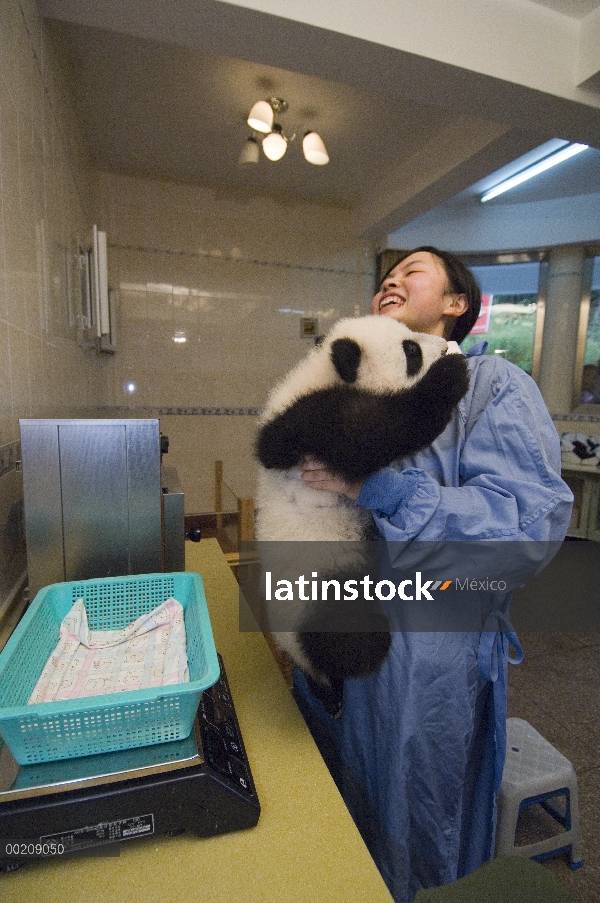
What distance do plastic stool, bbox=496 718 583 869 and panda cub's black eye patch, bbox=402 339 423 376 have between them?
4.02ft

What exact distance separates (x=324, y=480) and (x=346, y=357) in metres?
0.21

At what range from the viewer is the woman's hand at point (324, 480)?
777 millimetres

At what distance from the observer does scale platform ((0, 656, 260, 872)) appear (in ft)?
1.75

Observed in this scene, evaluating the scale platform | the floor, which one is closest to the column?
the floor

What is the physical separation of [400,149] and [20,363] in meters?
2.89

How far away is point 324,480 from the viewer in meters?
0.79

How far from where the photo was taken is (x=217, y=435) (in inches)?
153

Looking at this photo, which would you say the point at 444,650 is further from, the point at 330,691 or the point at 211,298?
the point at 211,298

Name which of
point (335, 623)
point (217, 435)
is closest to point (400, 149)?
point (217, 435)

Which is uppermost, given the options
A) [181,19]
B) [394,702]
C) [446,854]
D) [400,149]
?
[400,149]

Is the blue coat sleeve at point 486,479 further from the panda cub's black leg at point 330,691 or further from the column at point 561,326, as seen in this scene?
the column at point 561,326

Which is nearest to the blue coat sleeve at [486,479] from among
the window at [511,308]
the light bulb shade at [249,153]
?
the light bulb shade at [249,153]

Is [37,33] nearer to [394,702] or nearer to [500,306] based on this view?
[394,702]

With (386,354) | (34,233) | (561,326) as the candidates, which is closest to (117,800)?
(386,354)
